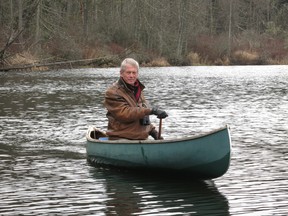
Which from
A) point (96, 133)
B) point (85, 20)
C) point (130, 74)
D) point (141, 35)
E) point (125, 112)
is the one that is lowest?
point (96, 133)

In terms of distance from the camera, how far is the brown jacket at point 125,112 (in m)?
9.89

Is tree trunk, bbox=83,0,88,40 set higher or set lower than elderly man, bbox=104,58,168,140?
higher

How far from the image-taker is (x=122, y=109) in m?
9.94

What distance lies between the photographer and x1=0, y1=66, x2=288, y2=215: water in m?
8.21

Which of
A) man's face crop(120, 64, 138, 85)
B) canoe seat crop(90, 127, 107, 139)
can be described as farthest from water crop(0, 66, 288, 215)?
man's face crop(120, 64, 138, 85)

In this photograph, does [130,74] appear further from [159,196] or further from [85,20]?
[85,20]

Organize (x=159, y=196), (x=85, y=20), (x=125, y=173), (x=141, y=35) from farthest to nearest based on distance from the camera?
1. (x=141, y=35)
2. (x=85, y=20)
3. (x=125, y=173)
4. (x=159, y=196)

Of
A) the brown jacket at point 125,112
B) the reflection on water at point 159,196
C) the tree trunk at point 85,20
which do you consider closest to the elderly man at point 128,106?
the brown jacket at point 125,112

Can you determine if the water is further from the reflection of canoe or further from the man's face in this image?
the man's face

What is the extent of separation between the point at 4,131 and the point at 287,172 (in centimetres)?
781

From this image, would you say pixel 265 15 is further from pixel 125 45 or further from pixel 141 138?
pixel 141 138

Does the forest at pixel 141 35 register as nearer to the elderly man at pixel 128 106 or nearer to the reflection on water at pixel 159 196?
the elderly man at pixel 128 106

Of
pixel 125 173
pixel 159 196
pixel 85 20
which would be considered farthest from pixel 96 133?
pixel 85 20

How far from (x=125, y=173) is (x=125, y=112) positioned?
110cm
